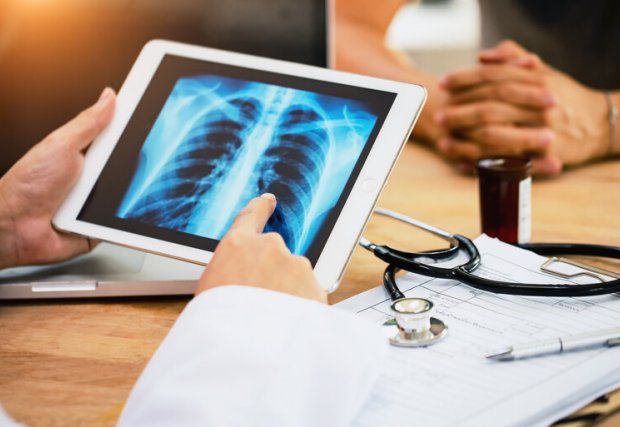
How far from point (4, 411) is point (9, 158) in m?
0.46

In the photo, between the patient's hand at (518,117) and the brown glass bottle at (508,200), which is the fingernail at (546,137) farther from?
the brown glass bottle at (508,200)

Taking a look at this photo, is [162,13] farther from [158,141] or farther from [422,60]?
[422,60]

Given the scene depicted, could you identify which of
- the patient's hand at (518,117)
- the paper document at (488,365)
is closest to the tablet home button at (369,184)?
the paper document at (488,365)

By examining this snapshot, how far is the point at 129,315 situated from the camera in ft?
2.84

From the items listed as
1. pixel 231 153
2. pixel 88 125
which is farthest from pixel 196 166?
pixel 88 125

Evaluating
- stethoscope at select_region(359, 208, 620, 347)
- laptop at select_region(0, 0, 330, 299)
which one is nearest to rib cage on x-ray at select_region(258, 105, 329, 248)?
stethoscope at select_region(359, 208, 620, 347)

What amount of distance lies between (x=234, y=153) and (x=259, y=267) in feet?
0.77

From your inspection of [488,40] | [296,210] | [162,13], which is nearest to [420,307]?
[296,210]

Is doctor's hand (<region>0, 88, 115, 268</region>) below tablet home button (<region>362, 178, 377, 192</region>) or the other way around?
below

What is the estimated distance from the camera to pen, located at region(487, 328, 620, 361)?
67 cm

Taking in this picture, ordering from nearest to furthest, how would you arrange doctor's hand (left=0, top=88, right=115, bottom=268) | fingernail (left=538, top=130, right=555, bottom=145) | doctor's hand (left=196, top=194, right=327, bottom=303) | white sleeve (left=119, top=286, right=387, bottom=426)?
1. white sleeve (left=119, top=286, right=387, bottom=426)
2. doctor's hand (left=196, top=194, right=327, bottom=303)
3. doctor's hand (left=0, top=88, right=115, bottom=268)
4. fingernail (left=538, top=130, right=555, bottom=145)

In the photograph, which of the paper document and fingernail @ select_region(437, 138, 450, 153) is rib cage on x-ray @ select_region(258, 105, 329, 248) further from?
fingernail @ select_region(437, 138, 450, 153)

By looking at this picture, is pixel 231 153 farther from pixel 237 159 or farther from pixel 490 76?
pixel 490 76

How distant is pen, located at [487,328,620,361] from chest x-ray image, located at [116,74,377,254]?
0.23 m
